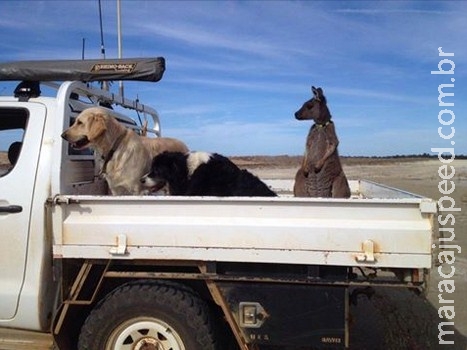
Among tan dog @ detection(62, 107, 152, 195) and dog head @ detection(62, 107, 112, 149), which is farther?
tan dog @ detection(62, 107, 152, 195)

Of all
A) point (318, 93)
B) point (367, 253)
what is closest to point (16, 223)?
point (367, 253)

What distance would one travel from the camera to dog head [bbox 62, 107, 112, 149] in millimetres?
4375

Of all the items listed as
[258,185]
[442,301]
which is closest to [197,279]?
[258,185]

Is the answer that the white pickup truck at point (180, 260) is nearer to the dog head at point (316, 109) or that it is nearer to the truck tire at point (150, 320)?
the truck tire at point (150, 320)

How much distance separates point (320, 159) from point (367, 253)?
2130 millimetres

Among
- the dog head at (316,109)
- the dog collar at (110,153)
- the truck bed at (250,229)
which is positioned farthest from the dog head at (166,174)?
the dog head at (316,109)

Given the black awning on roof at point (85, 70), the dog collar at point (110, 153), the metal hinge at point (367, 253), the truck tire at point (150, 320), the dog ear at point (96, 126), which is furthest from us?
the dog collar at point (110, 153)

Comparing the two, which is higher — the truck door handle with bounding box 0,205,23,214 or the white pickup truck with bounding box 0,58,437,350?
the truck door handle with bounding box 0,205,23,214

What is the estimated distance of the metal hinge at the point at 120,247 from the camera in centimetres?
374

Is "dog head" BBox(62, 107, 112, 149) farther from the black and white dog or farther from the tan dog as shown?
the black and white dog

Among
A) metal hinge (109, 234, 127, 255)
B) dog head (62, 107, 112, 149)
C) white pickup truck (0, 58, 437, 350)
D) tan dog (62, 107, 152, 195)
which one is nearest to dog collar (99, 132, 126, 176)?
tan dog (62, 107, 152, 195)

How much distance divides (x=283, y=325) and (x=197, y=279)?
70 centimetres

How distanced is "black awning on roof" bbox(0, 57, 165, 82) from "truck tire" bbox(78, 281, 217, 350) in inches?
72.5

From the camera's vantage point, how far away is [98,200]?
382 cm
